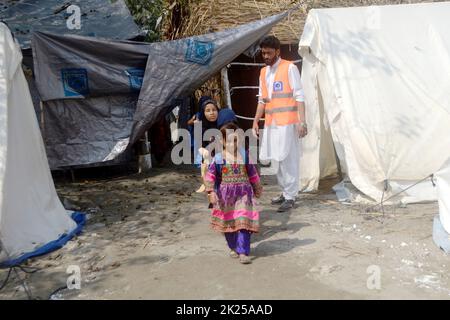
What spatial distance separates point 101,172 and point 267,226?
139 inches

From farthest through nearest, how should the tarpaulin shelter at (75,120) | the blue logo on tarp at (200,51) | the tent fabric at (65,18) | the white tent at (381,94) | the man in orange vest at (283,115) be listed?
the tent fabric at (65,18)
the tarpaulin shelter at (75,120)
the blue logo on tarp at (200,51)
the white tent at (381,94)
the man in orange vest at (283,115)

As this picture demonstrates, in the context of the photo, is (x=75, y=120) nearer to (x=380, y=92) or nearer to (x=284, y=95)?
(x=284, y=95)

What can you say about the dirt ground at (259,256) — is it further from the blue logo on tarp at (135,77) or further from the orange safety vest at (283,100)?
the blue logo on tarp at (135,77)

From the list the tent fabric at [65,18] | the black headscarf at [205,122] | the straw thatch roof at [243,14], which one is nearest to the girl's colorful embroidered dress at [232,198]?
the black headscarf at [205,122]

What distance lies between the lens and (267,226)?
180 inches

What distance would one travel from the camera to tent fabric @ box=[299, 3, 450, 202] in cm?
504

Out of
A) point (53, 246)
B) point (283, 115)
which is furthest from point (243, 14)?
point (53, 246)

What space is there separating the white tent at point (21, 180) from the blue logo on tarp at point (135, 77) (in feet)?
6.13

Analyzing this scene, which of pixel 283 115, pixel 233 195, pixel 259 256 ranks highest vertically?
pixel 283 115

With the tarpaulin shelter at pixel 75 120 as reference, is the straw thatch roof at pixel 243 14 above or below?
above

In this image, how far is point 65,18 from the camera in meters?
6.94

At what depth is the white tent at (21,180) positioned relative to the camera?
3.80 m

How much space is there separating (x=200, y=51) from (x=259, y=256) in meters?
3.05
